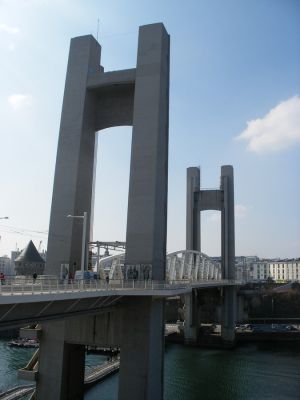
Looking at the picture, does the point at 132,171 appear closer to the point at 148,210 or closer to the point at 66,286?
the point at 148,210

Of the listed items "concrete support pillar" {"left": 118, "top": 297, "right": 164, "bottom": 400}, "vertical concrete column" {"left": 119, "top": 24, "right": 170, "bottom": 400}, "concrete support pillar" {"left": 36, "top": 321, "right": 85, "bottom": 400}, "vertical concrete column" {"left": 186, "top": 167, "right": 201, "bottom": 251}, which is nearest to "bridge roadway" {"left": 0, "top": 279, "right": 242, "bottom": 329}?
"concrete support pillar" {"left": 118, "top": 297, "right": 164, "bottom": 400}

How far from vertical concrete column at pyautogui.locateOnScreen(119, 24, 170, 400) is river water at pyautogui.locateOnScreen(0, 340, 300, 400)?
8171 millimetres

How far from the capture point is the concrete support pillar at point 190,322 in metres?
57.8

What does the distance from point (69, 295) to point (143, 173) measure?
13.5m

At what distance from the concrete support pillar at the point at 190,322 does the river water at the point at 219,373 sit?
2.13 metres

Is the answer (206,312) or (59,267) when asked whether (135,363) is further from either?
(206,312)

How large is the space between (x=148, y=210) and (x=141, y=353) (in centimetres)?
933

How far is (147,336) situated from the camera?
25859mm

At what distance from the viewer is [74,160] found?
3033cm

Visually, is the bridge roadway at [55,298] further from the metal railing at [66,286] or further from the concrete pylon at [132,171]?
the concrete pylon at [132,171]

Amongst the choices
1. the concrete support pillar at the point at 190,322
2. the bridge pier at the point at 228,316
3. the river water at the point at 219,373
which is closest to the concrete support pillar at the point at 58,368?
the river water at the point at 219,373

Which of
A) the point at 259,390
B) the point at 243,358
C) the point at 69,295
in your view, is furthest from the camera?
the point at 243,358

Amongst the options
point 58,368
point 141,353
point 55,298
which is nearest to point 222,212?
point 141,353

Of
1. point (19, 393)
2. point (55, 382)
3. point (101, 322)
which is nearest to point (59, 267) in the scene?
point (101, 322)
